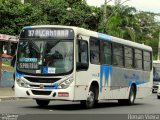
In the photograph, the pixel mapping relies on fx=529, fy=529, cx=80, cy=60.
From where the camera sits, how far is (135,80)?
24625mm

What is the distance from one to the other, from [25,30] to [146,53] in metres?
8.94

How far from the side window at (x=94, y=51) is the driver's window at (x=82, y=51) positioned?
494mm

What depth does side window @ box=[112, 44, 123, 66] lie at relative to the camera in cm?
2187

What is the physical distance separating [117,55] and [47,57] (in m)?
4.64

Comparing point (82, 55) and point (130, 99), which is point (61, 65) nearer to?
point (82, 55)

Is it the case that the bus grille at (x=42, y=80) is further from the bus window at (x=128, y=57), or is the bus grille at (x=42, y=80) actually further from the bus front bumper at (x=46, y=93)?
the bus window at (x=128, y=57)

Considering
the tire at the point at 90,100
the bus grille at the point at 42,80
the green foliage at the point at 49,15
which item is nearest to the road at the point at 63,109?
the tire at the point at 90,100

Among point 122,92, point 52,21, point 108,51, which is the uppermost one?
point 52,21

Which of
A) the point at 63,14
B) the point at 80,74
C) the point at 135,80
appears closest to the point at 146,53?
the point at 135,80

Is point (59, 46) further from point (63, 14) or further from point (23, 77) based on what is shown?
point (63, 14)

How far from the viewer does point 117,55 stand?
22.1 meters

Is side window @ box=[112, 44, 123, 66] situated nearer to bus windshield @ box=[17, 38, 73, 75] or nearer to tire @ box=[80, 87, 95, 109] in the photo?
tire @ box=[80, 87, 95, 109]

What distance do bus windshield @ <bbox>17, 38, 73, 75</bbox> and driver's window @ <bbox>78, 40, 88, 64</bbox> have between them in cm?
38

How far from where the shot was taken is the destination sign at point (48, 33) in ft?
60.8
